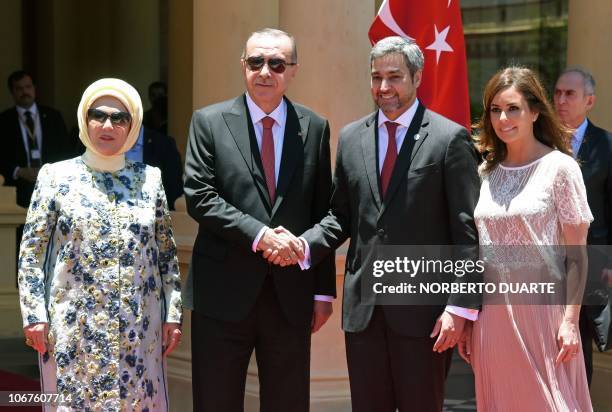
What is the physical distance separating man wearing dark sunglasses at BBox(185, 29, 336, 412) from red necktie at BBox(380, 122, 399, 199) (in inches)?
16.8

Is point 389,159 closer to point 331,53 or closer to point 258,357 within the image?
point 258,357

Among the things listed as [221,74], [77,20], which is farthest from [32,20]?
[221,74]

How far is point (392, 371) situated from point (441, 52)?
2.27 m

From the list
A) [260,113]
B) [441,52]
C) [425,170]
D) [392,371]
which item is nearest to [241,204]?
[260,113]

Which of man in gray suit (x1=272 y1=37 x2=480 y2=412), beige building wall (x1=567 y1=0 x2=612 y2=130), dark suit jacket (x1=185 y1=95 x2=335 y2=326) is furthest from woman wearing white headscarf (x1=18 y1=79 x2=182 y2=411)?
A: beige building wall (x1=567 y1=0 x2=612 y2=130)

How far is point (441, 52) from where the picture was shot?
664 centimetres

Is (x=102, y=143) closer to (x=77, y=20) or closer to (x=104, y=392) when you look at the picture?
(x=104, y=392)

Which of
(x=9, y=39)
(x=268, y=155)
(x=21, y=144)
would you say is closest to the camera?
(x=268, y=155)

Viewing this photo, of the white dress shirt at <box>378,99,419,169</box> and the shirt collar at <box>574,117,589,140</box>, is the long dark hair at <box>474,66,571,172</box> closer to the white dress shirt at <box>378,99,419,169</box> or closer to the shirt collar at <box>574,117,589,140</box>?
the white dress shirt at <box>378,99,419,169</box>

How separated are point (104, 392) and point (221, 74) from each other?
10.3 ft

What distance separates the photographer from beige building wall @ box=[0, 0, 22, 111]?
1756 cm

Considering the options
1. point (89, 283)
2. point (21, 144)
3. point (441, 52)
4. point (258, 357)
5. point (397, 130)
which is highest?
point (441, 52)

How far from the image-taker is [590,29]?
8461 millimetres

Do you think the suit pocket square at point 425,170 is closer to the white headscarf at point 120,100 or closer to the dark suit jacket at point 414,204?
the dark suit jacket at point 414,204
